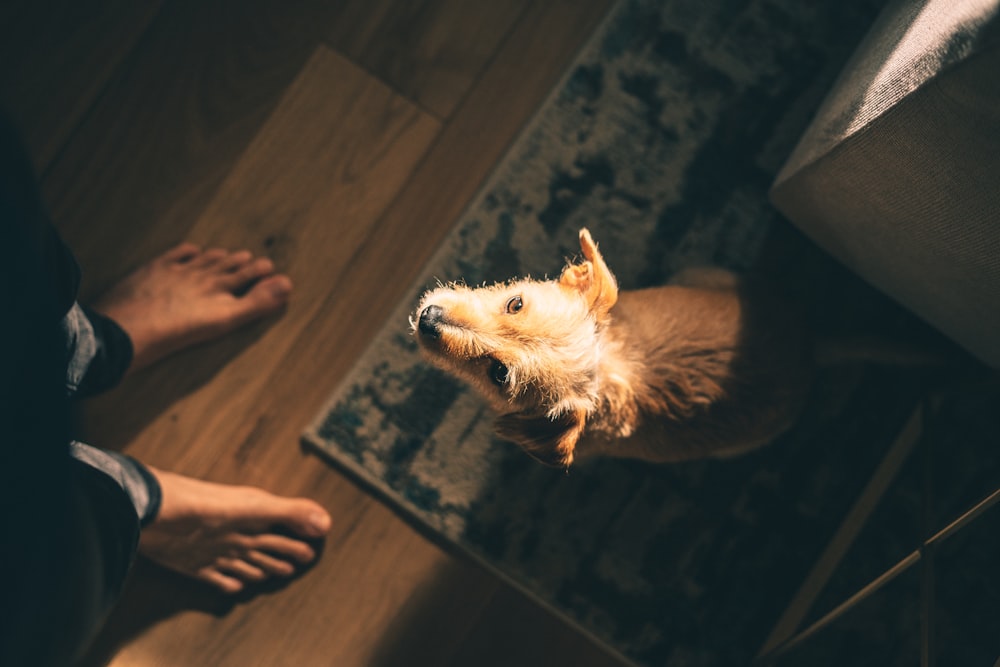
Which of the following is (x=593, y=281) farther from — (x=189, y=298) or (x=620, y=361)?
(x=189, y=298)

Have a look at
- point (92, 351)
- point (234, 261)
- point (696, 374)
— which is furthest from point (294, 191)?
point (696, 374)

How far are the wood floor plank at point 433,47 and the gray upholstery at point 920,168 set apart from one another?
2.47 feet

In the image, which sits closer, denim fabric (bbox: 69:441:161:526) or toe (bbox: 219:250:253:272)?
denim fabric (bbox: 69:441:161:526)

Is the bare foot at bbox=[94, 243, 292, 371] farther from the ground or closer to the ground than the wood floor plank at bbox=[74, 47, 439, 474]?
closer to the ground

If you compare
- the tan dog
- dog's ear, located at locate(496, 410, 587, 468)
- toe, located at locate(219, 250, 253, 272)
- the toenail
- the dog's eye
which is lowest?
the toenail

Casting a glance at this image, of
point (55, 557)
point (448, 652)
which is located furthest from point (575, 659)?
point (55, 557)

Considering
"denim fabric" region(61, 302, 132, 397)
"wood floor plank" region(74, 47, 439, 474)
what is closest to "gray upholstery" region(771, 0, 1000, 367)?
"wood floor plank" region(74, 47, 439, 474)

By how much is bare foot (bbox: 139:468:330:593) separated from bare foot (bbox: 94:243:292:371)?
0.31m

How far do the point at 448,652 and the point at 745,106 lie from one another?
1441mm

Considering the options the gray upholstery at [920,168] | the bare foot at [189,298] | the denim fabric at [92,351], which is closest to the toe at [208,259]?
the bare foot at [189,298]

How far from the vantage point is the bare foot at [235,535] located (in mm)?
1451

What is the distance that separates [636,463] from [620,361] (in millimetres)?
380

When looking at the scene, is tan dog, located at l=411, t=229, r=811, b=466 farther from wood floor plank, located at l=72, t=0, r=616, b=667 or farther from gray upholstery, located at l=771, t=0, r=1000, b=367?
wood floor plank, located at l=72, t=0, r=616, b=667

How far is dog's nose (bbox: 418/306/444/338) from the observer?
1089 mm
